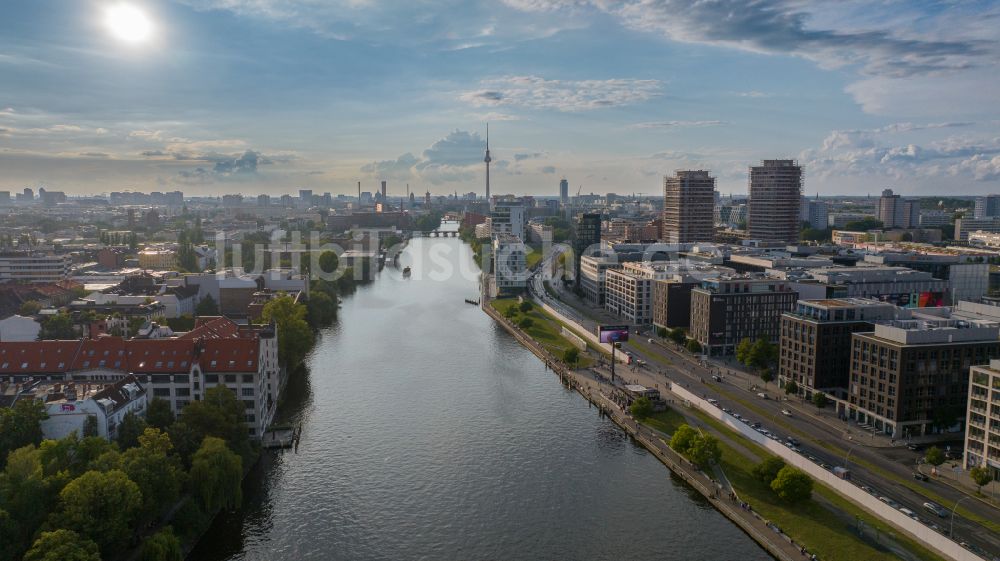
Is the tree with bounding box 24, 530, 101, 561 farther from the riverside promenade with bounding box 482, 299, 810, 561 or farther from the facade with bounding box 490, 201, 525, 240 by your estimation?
the facade with bounding box 490, 201, 525, 240

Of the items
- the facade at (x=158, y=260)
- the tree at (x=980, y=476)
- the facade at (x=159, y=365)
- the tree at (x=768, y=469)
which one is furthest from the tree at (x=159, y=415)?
the facade at (x=158, y=260)

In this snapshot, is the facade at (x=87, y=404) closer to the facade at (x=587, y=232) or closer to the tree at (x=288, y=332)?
the tree at (x=288, y=332)

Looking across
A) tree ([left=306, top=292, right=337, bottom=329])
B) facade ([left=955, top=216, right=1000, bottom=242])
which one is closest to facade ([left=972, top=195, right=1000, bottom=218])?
facade ([left=955, top=216, right=1000, bottom=242])

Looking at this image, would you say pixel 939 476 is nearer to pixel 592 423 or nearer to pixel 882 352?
pixel 882 352

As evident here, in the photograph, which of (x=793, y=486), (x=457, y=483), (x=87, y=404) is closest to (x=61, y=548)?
(x=87, y=404)

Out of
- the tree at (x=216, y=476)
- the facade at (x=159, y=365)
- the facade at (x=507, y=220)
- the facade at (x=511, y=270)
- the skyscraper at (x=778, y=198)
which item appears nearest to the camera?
the tree at (x=216, y=476)

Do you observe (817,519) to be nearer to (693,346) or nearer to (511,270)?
(693,346)

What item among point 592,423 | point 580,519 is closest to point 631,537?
point 580,519
